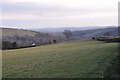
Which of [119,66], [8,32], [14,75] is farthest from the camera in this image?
[8,32]

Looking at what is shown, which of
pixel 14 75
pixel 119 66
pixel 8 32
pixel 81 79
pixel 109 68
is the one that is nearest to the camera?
pixel 81 79

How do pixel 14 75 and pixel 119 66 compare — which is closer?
pixel 14 75

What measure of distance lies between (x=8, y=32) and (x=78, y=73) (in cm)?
11928

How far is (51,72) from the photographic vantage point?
65.5 ft

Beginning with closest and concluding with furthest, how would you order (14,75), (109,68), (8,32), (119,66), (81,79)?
(81,79) < (14,75) < (109,68) < (119,66) < (8,32)

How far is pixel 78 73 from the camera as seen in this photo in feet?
62.8

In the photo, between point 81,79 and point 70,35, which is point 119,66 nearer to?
point 81,79

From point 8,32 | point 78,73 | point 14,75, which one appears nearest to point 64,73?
point 78,73

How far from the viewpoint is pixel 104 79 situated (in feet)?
57.7

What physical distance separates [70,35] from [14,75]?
12247 centimetres

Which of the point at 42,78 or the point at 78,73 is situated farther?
the point at 78,73

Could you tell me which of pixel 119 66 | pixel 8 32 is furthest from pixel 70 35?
pixel 119 66

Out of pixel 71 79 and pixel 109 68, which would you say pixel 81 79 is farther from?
pixel 109 68

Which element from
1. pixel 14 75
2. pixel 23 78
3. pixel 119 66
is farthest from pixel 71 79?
pixel 119 66
